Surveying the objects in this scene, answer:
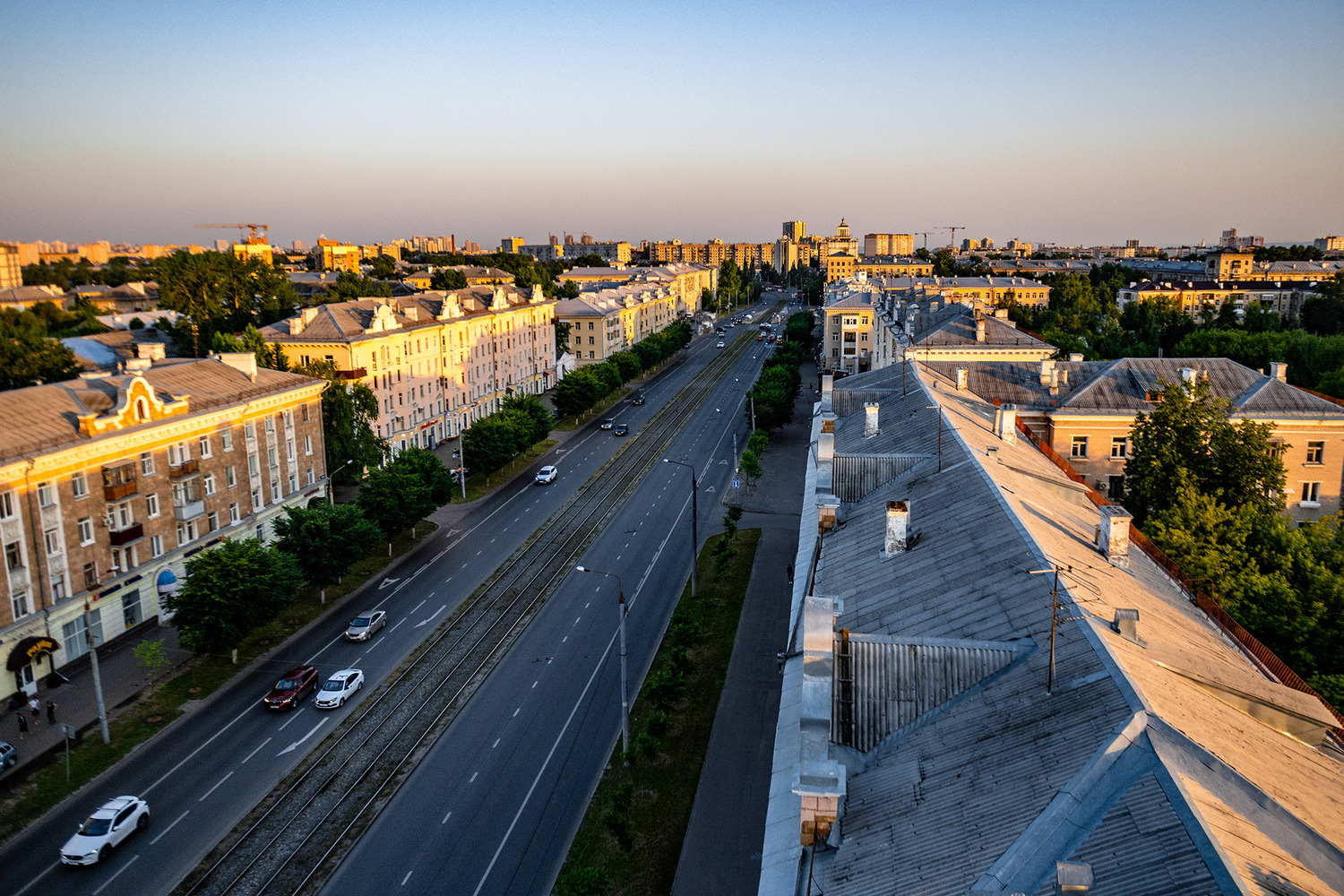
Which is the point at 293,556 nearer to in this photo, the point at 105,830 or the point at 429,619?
the point at 429,619

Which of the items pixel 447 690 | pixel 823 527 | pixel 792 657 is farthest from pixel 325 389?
pixel 792 657

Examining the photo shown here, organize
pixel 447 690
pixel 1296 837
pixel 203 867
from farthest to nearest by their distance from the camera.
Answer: pixel 447 690 → pixel 203 867 → pixel 1296 837

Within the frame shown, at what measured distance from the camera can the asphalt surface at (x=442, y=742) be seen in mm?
26719

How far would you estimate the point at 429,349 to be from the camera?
8206 centimetres

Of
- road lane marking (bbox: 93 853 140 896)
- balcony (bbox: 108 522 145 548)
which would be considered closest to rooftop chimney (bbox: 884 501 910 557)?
road lane marking (bbox: 93 853 140 896)

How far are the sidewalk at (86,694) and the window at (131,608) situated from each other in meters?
0.53

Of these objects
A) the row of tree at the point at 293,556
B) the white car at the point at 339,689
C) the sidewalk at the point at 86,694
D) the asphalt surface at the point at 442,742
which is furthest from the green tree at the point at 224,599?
the white car at the point at 339,689

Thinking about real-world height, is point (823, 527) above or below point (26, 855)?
above

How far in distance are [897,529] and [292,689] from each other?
27.4 m

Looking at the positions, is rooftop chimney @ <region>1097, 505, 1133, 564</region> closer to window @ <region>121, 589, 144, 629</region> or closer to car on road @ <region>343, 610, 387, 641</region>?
car on road @ <region>343, 610, 387, 641</region>

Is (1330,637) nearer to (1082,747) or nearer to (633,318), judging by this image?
(1082,747)

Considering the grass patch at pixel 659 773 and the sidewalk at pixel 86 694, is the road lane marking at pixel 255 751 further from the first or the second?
the grass patch at pixel 659 773

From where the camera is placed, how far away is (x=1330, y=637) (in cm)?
2675

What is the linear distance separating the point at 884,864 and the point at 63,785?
103 ft
